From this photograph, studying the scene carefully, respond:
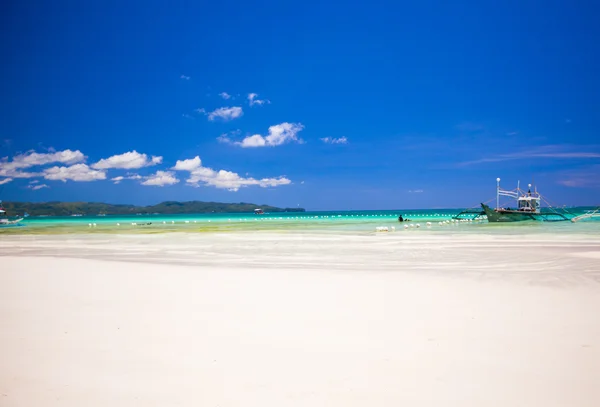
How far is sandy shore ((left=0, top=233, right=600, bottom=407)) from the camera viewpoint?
3.99 metres

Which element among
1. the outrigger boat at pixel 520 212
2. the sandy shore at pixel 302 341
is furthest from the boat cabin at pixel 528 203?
the sandy shore at pixel 302 341

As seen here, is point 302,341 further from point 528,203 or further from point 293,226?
point 528,203

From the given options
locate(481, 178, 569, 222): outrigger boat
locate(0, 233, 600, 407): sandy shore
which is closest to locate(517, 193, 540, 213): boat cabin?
locate(481, 178, 569, 222): outrigger boat

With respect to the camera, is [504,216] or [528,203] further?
[528,203]

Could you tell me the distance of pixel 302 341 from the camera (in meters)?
5.44

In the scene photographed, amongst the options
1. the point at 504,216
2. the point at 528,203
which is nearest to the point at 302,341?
the point at 504,216

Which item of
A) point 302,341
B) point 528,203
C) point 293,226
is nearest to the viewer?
point 302,341

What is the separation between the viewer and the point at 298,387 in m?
4.08

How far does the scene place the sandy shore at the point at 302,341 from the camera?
399 cm

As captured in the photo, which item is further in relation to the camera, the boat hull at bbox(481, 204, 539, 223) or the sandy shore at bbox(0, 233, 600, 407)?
the boat hull at bbox(481, 204, 539, 223)

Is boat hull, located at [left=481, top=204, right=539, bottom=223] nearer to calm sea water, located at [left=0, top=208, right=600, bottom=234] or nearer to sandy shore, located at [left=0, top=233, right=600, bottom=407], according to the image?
calm sea water, located at [left=0, top=208, right=600, bottom=234]

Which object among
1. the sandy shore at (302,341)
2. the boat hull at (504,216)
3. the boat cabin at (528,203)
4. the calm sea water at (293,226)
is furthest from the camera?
the boat cabin at (528,203)

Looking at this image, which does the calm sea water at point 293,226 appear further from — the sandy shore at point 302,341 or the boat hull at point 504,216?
the sandy shore at point 302,341

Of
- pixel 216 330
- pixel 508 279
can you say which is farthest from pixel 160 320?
pixel 508 279
